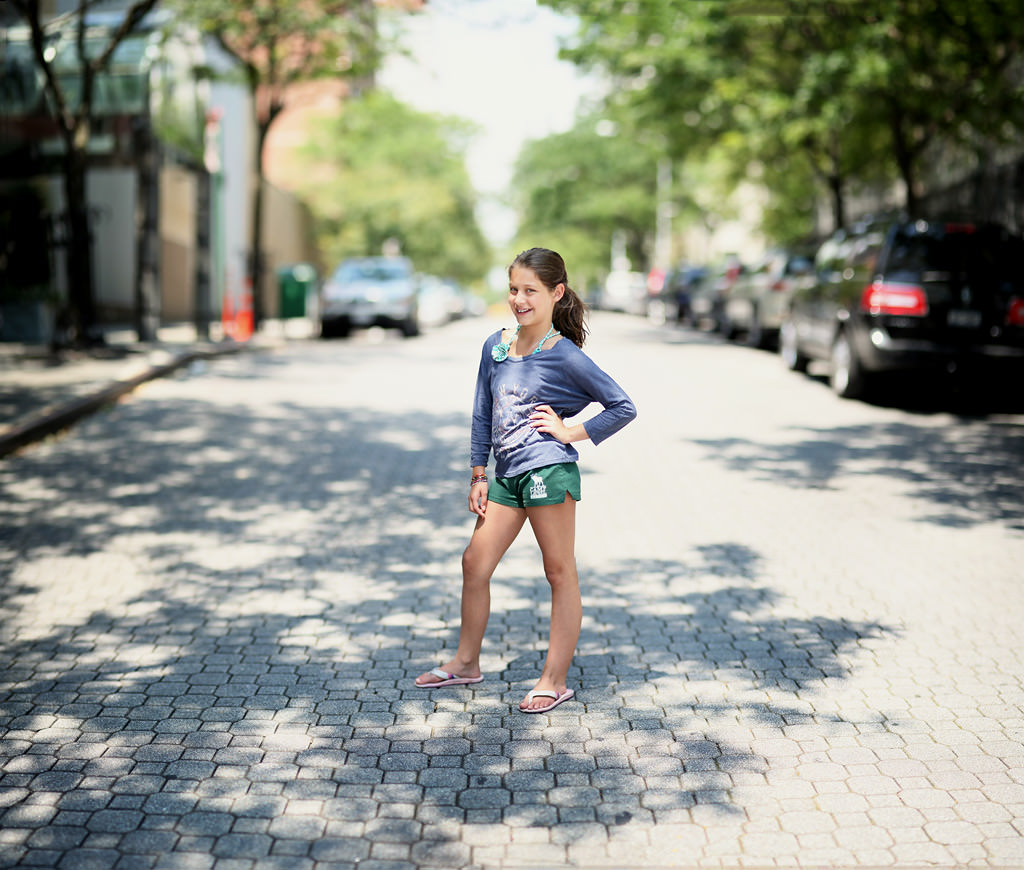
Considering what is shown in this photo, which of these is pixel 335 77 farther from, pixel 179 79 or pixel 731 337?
pixel 731 337

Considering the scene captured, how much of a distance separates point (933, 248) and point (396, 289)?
599 inches

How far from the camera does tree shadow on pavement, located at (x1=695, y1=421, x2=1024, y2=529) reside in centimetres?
888

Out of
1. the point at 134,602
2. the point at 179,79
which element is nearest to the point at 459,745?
the point at 134,602

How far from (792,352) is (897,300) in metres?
4.10

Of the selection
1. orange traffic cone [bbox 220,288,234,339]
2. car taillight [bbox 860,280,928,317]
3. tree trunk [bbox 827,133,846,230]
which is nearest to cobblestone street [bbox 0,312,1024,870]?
car taillight [bbox 860,280,928,317]

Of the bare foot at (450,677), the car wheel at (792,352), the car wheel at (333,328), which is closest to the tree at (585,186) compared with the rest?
the car wheel at (333,328)

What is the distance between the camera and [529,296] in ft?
14.8

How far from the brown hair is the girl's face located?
0.02 m

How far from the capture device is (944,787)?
4043 millimetres

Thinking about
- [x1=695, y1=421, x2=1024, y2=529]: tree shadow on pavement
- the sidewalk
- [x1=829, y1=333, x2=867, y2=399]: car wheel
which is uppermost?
[x1=829, y1=333, x2=867, y2=399]: car wheel

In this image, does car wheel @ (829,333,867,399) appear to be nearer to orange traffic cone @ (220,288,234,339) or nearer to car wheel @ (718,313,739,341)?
car wheel @ (718,313,739,341)

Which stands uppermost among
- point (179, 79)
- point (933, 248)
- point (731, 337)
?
point (179, 79)

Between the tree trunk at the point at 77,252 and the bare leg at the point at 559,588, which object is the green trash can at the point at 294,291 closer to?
the tree trunk at the point at 77,252

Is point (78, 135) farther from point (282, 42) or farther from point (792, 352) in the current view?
point (792, 352)
